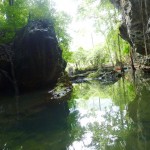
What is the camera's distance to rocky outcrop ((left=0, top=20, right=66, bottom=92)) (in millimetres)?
22141

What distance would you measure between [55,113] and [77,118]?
194 centimetres

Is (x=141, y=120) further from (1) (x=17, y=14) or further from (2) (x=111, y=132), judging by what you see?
(1) (x=17, y=14)

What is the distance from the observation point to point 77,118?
413 inches

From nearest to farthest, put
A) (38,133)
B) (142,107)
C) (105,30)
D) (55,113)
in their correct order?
(38,133) → (142,107) → (55,113) → (105,30)

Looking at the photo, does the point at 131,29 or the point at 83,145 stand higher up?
the point at 131,29

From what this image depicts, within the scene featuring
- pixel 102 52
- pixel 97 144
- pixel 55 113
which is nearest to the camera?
pixel 97 144

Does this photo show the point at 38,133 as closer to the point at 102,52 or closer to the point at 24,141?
the point at 24,141

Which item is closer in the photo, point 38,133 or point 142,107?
point 38,133

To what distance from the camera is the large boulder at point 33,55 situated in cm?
2217

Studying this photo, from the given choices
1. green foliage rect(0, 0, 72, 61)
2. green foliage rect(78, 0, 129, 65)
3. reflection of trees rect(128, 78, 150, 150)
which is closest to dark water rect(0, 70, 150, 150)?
reflection of trees rect(128, 78, 150, 150)

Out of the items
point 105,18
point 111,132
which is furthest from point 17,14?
point 105,18

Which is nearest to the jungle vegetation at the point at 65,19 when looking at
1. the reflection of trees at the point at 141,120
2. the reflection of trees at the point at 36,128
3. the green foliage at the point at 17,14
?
the green foliage at the point at 17,14

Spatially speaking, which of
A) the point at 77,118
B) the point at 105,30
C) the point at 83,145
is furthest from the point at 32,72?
the point at 105,30

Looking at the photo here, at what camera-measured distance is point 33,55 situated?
22.1 meters
